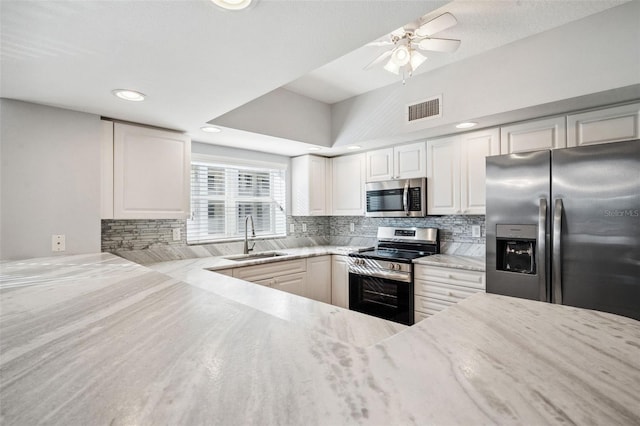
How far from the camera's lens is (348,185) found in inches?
150

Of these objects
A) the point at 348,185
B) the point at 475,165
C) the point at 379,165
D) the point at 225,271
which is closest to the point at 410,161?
the point at 379,165

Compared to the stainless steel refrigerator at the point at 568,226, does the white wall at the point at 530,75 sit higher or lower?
higher

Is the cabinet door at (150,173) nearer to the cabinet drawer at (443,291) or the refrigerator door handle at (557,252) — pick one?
the cabinet drawer at (443,291)

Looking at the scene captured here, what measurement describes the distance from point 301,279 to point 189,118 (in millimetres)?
1901

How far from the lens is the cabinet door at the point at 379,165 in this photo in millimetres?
3375

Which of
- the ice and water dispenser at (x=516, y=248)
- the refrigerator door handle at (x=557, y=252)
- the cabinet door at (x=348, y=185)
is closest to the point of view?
the refrigerator door handle at (x=557, y=252)

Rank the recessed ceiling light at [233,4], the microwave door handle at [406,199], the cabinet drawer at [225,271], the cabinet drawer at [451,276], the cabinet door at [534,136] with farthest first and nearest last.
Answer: the microwave door handle at [406,199], the cabinet drawer at [225,271], the cabinet drawer at [451,276], the cabinet door at [534,136], the recessed ceiling light at [233,4]

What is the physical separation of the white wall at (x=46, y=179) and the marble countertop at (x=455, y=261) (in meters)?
2.73

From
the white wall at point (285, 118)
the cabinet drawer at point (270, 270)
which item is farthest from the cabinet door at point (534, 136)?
the cabinet drawer at point (270, 270)

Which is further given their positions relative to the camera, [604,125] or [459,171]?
[459,171]

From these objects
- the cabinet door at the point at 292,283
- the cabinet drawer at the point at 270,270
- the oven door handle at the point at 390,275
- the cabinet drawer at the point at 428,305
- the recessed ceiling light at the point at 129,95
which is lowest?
the cabinet drawer at the point at 428,305

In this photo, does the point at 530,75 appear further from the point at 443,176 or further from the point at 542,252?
the point at 542,252

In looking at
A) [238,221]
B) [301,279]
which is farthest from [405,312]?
[238,221]

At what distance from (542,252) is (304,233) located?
2.75 m
